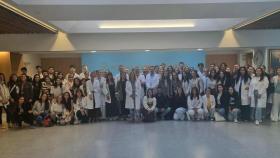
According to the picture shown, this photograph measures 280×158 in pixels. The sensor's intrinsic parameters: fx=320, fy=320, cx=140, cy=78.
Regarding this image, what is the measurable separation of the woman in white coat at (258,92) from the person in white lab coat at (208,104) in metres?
1.08

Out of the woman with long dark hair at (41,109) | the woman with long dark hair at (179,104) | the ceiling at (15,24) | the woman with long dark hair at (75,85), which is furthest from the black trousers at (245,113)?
the ceiling at (15,24)

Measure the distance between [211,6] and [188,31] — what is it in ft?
13.6

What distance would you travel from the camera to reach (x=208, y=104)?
30.6 feet

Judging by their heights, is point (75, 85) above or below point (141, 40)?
below

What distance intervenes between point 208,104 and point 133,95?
2.22m

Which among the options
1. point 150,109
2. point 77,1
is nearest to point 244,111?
point 150,109

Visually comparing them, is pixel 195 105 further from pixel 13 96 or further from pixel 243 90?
pixel 13 96

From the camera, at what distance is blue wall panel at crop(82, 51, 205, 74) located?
14.6 meters

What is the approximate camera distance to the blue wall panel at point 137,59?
14.6 m

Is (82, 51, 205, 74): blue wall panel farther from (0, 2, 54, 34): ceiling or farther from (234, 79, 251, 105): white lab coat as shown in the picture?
(234, 79, 251, 105): white lab coat

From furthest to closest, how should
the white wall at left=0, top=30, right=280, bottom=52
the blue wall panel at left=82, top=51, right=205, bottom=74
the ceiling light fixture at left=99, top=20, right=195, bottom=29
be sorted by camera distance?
the blue wall panel at left=82, top=51, right=205, bottom=74 < the white wall at left=0, top=30, right=280, bottom=52 < the ceiling light fixture at left=99, top=20, right=195, bottom=29

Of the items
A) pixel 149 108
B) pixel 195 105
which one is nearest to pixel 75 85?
pixel 149 108

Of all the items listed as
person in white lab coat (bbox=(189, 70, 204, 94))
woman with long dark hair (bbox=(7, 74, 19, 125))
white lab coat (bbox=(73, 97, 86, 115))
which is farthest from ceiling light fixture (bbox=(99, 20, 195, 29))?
woman with long dark hair (bbox=(7, 74, 19, 125))

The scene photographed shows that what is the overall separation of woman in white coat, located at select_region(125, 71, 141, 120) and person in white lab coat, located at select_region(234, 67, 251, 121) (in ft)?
9.38
